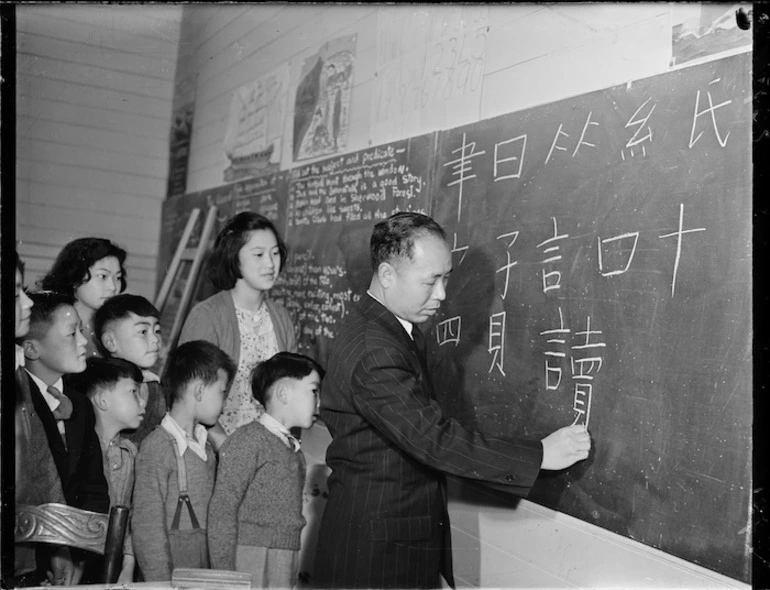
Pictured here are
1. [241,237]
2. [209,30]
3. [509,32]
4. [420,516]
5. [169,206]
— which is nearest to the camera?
[420,516]

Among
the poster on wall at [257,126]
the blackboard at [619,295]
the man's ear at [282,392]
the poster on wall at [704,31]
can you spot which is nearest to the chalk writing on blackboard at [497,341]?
the blackboard at [619,295]

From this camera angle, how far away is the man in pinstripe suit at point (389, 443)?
73.9 inches

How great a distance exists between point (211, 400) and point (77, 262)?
0.80 meters

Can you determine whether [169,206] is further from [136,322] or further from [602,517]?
[602,517]

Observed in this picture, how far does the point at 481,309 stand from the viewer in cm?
234

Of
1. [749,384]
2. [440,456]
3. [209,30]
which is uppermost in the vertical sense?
[209,30]

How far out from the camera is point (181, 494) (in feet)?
8.00

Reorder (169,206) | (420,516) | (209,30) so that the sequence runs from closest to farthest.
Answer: (420,516), (209,30), (169,206)

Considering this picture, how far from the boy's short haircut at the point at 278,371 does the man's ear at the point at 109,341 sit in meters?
0.60

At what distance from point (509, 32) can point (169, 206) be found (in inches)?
109

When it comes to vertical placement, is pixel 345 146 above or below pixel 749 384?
above

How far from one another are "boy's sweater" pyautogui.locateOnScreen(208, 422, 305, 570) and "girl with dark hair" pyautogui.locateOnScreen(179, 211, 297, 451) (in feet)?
1.79

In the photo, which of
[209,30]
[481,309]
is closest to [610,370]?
[481,309]

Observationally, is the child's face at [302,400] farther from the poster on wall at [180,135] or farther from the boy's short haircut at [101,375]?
the poster on wall at [180,135]
